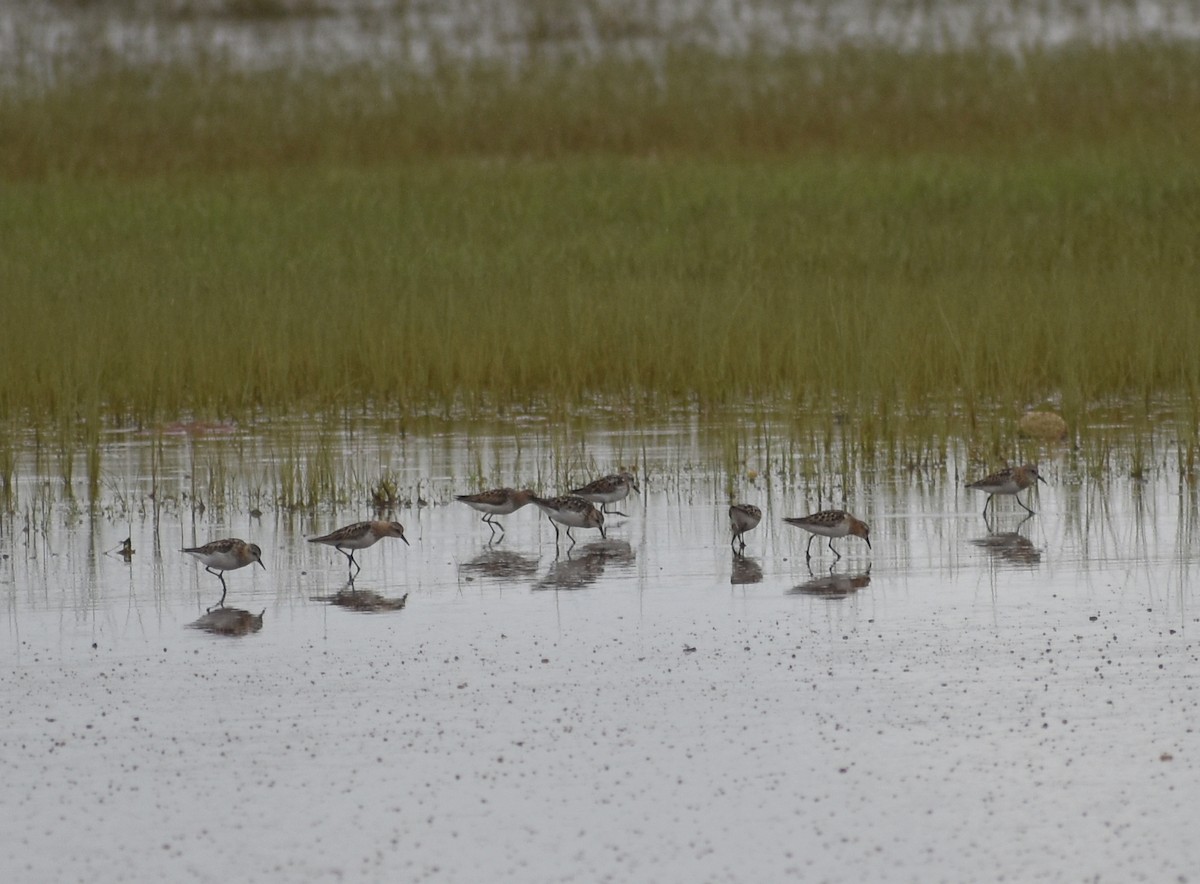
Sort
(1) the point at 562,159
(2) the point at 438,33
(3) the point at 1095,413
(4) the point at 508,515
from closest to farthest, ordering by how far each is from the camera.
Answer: (4) the point at 508,515 → (3) the point at 1095,413 → (1) the point at 562,159 → (2) the point at 438,33

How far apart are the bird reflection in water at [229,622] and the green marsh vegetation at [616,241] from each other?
2.96 meters

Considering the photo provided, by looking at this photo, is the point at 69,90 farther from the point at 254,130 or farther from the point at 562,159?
the point at 562,159

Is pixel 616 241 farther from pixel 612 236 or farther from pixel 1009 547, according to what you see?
pixel 1009 547

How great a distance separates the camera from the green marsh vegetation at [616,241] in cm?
1666

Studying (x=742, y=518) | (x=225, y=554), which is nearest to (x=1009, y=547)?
(x=742, y=518)

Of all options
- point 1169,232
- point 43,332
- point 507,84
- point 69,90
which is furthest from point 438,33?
point 43,332

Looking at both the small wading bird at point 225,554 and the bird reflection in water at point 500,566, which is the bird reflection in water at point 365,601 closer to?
the small wading bird at point 225,554

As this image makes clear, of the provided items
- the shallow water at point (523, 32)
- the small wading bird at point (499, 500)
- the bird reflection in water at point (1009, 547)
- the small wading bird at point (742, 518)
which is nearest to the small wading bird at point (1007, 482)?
the bird reflection in water at point (1009, 547)

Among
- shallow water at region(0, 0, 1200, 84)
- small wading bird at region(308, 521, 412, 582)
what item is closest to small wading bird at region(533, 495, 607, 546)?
small wading bird at region(308, 521, 412, 582)

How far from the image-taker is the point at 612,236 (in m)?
30.4

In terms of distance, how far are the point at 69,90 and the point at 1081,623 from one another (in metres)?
46.1

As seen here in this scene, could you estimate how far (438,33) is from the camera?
5772 cm

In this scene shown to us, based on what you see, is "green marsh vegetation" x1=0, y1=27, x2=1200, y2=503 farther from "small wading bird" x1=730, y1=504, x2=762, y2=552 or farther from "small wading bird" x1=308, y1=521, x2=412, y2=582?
"small wading bird" x1=730, y1=504, x2=762, y2=552

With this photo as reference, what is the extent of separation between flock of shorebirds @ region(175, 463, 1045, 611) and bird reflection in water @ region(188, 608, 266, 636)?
20cm
